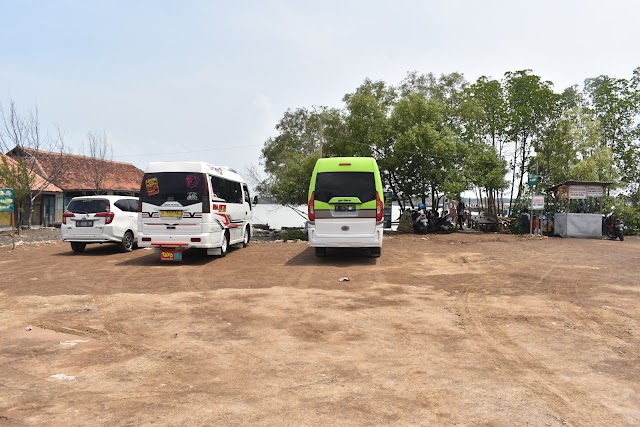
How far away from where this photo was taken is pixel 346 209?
1237cm

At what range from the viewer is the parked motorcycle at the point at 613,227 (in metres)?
21.5

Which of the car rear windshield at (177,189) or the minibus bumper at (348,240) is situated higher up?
the car rear windshield at (177,189)

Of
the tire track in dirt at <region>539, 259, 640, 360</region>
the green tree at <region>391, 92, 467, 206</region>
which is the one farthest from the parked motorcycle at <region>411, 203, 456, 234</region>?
the tire track in dirt at <region>539, 259, 640, 360</region>

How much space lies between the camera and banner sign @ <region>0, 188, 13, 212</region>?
53.2ft

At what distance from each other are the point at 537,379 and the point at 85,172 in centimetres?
3965

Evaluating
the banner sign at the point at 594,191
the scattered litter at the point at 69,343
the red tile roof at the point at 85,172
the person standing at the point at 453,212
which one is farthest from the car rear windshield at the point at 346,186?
the red tile roof at the point at 85,172

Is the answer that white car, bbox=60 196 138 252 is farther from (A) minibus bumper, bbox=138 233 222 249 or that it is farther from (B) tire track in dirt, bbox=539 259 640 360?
(B) tire track in dirt, bbox=539 259 640 360

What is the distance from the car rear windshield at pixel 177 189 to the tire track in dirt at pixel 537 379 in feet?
25.0

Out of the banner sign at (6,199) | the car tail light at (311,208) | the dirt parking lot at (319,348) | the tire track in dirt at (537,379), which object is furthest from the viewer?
the banner sign at (6,199)

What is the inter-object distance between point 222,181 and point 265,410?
34.4ft

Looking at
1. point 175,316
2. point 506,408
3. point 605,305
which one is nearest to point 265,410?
point 506,408

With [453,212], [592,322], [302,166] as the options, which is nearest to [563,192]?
[453,212]

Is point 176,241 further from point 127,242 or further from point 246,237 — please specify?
point 246,237

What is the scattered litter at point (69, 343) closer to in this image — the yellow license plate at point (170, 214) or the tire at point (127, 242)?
the yellow license plate at point (170, 214)
